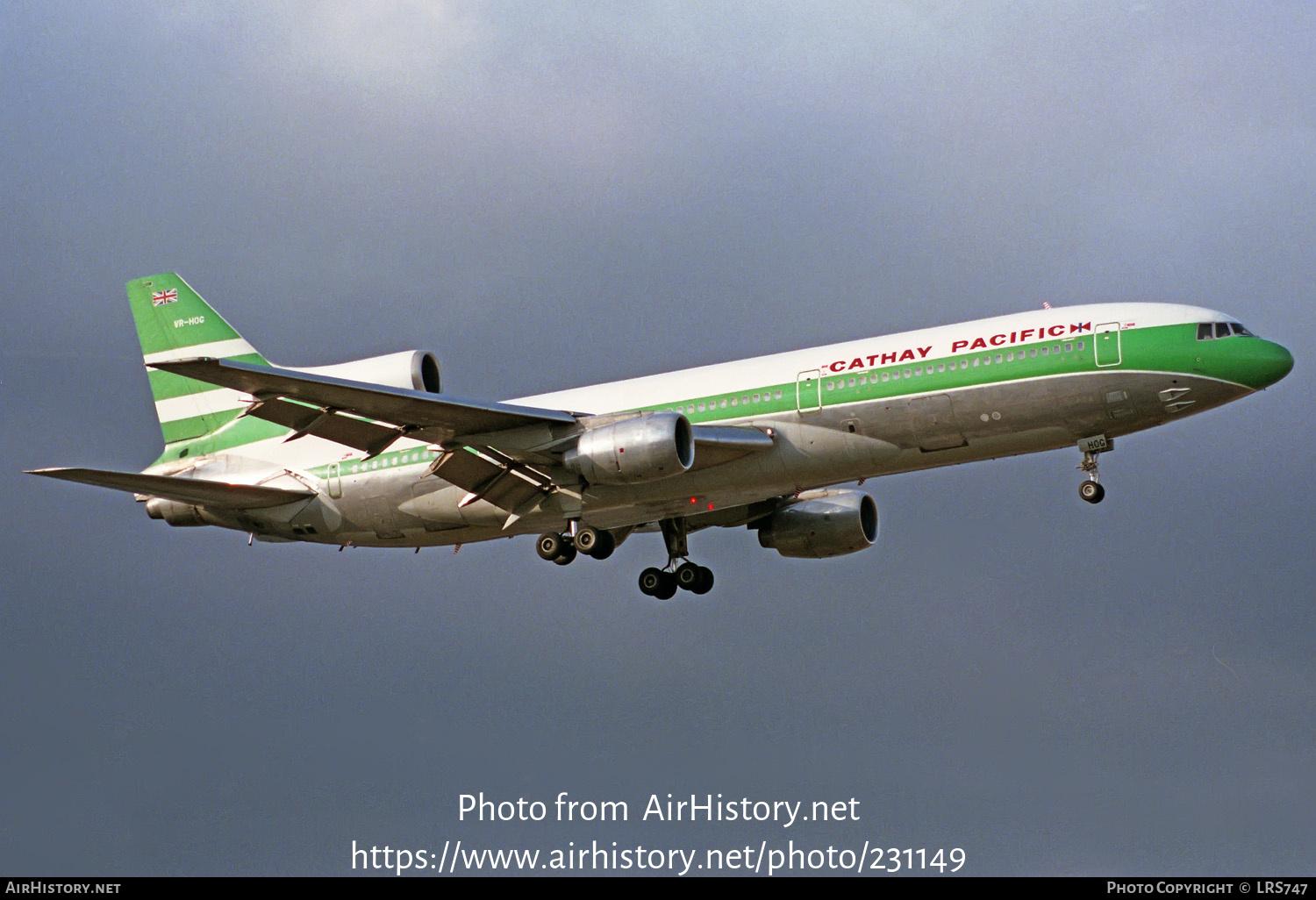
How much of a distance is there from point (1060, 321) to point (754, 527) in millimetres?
12861

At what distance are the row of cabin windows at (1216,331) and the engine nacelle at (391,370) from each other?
59.4 ft

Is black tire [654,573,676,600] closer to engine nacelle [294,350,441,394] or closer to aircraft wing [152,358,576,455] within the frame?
aircraft wing [152,358,576,455]

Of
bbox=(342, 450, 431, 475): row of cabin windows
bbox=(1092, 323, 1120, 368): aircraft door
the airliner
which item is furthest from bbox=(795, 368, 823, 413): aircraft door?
bbox=(342, 450, 431, 475): row of cabin windows

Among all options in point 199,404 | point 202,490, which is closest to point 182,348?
point 199,404

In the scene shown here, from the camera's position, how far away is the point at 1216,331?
33.6 metres

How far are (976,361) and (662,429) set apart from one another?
7.16 metres

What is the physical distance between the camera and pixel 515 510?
38.4 meters

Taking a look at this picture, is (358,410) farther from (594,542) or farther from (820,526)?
(820,526)

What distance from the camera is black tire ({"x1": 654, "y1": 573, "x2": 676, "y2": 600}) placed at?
139 feet

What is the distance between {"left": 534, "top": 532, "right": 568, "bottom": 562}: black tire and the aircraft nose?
1673 cm

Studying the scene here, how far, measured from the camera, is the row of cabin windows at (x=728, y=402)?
36031mm

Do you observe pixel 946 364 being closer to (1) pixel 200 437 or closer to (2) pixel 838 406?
(2) pixel 838 406

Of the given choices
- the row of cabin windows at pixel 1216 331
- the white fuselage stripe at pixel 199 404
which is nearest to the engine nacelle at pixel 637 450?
the row of cabin windows at pixel 1216 331

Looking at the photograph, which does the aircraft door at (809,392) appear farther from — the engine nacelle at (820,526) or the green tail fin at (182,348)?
the green tail fin at (182,348)
